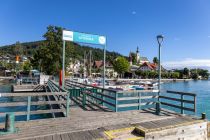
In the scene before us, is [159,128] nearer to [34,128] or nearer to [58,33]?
[34,128]

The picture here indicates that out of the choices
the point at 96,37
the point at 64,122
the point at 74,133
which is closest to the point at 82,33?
the point at 96,37

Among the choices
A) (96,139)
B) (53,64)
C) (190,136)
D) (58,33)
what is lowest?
(190,136)

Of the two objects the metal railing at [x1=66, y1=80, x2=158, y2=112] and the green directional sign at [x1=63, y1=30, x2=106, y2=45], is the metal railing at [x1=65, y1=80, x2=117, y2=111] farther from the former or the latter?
the green directional sign at [x1=63, y1=30, x2=106, y2=45]

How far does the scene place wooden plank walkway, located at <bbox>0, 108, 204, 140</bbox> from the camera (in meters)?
4.80

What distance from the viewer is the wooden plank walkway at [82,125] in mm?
4801

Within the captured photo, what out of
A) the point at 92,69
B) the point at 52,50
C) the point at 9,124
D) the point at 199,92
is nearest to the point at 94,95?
the point at 9,124

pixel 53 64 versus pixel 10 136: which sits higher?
pixel 53 64

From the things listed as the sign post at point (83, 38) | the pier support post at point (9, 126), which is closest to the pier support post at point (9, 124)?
the pier support post at point (9, 126)

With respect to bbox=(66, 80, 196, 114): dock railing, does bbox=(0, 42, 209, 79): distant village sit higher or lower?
higher

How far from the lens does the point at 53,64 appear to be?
1340 inches

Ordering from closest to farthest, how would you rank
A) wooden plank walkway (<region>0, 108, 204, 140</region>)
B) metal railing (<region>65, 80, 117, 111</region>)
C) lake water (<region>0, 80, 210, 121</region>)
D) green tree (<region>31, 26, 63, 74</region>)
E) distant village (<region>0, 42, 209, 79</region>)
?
wooden plank walkway (<region>0, 108, 204, 140</region>)
metal railing (<region>65, 80, 117, 111</region>)
lake water (<region>0, 80, 210, 121</region>)
green tree (<region>31, 26, 63, 74</region>)
distant village (<region>0, 42, 209, 79</region>)

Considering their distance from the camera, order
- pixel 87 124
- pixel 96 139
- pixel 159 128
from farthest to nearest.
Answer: pixel 87 124, pixel 159 128, pixel 96 139

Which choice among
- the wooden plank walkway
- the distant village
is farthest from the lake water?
the distant village

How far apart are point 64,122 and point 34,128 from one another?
43.0 inches
